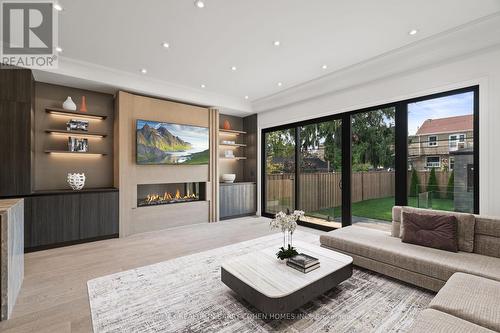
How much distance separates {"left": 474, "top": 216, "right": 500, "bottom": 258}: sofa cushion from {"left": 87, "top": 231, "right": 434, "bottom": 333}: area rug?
813mm

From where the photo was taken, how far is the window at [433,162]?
11.3ft

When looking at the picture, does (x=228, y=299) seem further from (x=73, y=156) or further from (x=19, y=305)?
(x=73, y=156)

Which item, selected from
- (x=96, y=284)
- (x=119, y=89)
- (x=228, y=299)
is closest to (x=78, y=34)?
(x=119, y=89)

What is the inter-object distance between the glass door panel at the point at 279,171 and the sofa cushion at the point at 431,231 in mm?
2845

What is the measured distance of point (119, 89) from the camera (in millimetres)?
4469

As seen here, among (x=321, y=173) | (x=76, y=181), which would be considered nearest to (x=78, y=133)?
(x=76, y=181)

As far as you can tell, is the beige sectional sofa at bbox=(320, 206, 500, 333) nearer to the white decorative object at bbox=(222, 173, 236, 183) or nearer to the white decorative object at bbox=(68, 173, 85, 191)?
the white decorative object at bbox=(222, 173, 236, 183)

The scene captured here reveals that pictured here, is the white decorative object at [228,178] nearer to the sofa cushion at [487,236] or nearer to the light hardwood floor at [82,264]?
the light hardwood floor at [82,264]

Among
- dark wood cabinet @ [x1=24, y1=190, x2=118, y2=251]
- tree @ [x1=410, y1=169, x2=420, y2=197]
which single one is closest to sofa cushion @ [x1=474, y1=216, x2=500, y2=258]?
tree @ [x1=410, y1=169, x2=420, y2=197]

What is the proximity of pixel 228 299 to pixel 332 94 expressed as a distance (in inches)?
161

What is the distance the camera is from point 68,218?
12.8 feet

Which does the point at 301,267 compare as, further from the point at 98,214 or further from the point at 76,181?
the point at 76,181

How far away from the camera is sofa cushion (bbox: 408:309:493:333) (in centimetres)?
131

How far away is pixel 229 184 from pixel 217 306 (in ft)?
13.0
